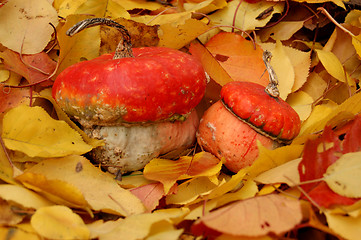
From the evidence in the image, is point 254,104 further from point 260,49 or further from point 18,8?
point 18,8

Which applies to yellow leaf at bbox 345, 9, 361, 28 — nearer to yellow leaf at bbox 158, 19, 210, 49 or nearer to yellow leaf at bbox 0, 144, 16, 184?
yellow leaf at bbox 158, 19, 210, 49

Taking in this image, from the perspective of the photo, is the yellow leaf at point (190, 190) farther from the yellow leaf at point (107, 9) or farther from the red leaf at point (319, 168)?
the yellow leaf at point (107, 9)

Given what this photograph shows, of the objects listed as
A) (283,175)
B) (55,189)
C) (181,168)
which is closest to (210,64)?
(181,168)

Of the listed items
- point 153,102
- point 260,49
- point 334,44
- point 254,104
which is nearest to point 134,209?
point 153,102

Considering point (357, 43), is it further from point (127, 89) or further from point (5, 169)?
point (5, 169)

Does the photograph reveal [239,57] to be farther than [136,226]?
Yes

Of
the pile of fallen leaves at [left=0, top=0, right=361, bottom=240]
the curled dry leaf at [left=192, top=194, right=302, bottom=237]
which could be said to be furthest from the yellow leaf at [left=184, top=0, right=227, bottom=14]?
the curled dry leaf at [left=192, top=194, right=302, bottom=237]
